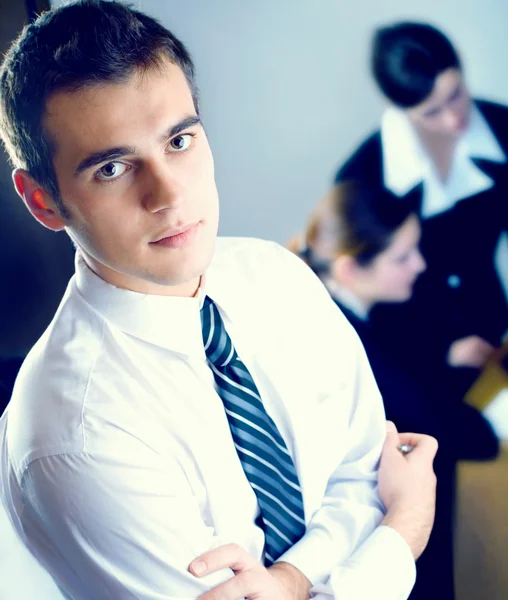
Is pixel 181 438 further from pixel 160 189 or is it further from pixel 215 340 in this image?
pixel 160 189

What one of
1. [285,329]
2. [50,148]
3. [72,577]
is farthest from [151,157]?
[72,577]

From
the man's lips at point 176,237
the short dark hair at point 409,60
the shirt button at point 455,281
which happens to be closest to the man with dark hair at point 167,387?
the man's lips at point 176,237

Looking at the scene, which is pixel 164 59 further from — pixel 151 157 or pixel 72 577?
pixel 72 577

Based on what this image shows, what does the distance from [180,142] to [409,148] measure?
0.45 meters

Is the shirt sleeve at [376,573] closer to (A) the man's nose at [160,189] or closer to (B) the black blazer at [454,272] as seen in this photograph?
(B) the black blazer at [454,272]

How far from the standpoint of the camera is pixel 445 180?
1.16 meters

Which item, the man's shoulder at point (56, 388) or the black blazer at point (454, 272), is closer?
the man's shoulder at point (56, 388)

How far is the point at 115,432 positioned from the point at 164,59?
652 mm

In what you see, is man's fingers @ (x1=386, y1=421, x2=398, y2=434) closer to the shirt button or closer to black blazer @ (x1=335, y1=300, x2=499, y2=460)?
black blazer @ (x1=335, y1=300, x2=499, y2=460)

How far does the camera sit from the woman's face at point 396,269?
122 centimetres

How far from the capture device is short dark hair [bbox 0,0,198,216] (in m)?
0.98

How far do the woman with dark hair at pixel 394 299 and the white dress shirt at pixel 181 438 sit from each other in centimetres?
5

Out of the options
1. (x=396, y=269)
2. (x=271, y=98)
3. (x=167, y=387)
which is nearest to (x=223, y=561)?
(x=167, y=387)

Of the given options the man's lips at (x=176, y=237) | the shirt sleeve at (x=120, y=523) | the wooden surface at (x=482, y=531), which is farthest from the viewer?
the wooden surface at (x=482, y=531)
